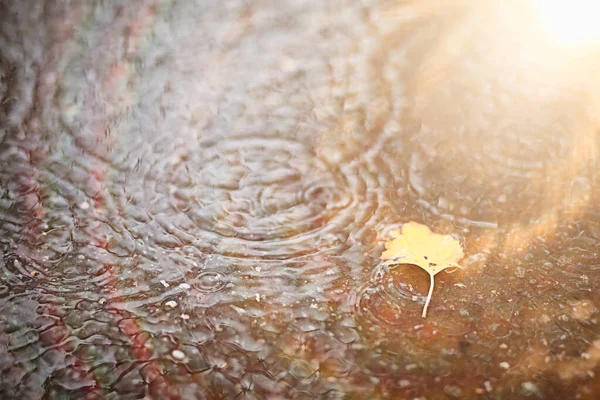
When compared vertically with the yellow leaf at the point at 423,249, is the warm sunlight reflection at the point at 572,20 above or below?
above

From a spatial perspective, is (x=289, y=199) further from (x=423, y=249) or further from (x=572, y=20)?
(x=572, y=20)

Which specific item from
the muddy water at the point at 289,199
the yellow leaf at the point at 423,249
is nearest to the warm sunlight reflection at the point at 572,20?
the muddy water at the point at 289,199

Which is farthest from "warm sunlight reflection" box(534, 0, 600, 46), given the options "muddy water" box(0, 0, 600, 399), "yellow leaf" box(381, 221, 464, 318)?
"yellow leaf" box(381, 221, 464, 318)

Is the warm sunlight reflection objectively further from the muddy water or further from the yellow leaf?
the yellow leaf

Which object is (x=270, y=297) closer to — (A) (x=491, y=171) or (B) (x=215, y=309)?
(B) (x=215, y=309)

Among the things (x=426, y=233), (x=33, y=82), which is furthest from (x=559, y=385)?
(x=33, y=82)

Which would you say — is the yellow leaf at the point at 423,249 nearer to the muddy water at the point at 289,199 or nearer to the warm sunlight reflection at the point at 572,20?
the muddy water at the point at 289,199

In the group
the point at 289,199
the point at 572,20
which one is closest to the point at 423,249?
the point at 289,199
